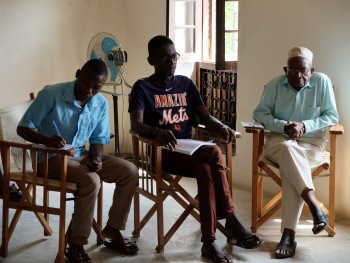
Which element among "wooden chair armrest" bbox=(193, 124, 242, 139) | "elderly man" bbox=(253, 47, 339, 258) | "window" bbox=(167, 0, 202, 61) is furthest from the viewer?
"window" bbox=(167, 0, 202, 61)

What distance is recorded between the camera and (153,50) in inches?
155

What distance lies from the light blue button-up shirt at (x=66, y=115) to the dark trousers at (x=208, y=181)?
0.50 metres

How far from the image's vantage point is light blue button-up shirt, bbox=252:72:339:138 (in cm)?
412

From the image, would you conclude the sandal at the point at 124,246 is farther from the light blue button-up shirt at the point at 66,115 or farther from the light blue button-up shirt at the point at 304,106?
the light blue button-up shirt at the point at 304,106

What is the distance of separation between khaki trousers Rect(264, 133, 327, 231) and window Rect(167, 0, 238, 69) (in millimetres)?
1934

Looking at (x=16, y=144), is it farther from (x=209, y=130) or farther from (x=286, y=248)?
(x=286, y=248)

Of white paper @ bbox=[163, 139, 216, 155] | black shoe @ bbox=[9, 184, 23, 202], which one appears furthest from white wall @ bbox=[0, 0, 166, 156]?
white paper @ bbox=[163, 139, 216, 155]

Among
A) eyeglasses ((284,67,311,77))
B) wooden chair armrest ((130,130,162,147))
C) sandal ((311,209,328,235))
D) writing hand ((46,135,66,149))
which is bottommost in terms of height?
sandal ((311,209,328,235))

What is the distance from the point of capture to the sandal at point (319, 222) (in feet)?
12.1

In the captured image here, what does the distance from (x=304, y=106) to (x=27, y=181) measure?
1.79 meters

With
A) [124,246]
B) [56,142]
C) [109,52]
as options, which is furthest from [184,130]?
[109,52]

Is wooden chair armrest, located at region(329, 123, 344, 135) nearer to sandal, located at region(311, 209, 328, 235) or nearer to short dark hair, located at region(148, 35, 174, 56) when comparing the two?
sandal, located at region(311, 209, 328, 235)

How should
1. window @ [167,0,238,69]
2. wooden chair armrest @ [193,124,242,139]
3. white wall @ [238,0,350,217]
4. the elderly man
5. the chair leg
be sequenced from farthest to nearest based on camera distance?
window @ [167,0,238,69]
white wall @ [238,0,350,217]
the chair leg
wooden chair armrest @ [193,124,242,139]
the elderly man

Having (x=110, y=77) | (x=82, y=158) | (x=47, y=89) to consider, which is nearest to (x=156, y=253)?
(x=82, y=158)
